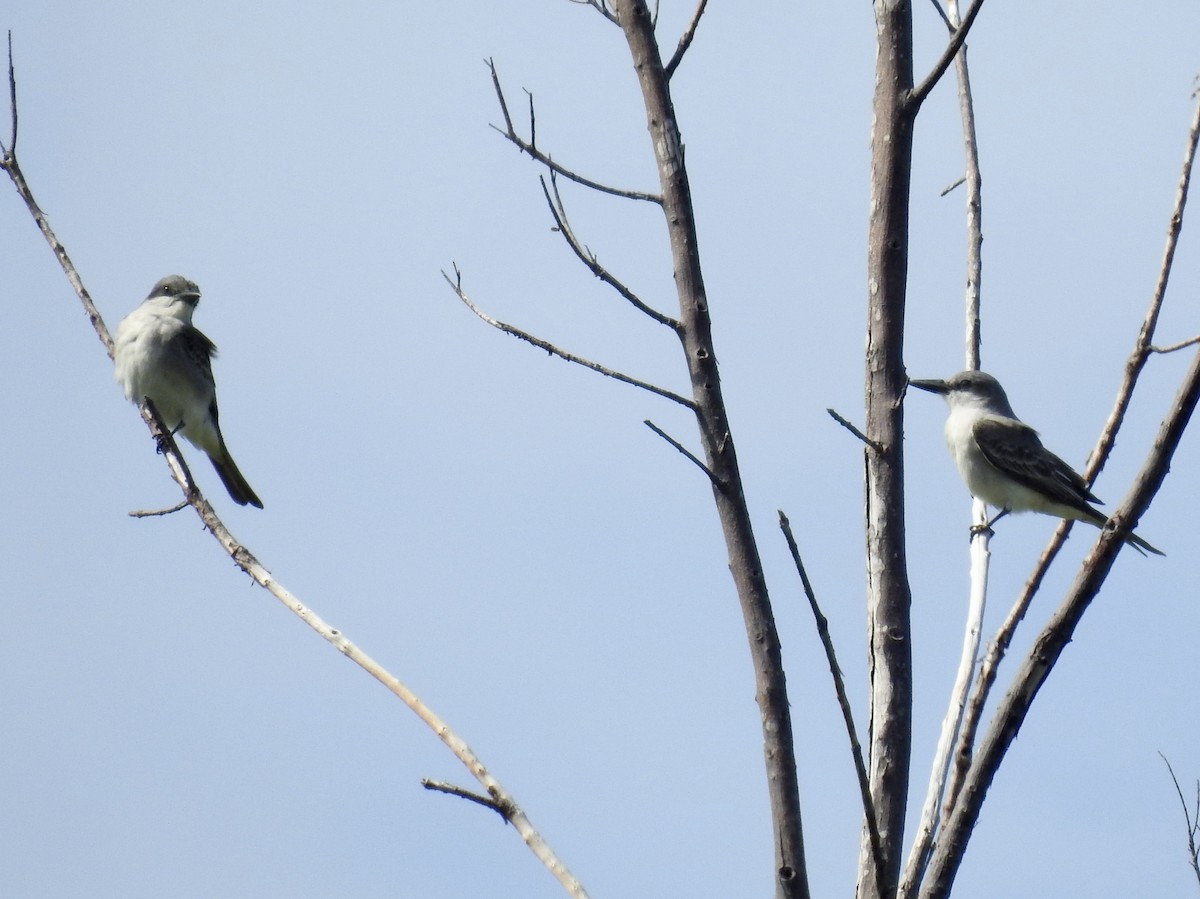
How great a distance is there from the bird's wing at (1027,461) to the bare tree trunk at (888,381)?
21.2ft

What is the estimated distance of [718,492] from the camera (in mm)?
3465

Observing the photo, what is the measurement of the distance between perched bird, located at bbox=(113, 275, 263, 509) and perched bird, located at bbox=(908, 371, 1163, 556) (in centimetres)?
553

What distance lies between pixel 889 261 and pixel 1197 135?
5.65 feet

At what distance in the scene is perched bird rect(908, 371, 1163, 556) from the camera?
397 inches

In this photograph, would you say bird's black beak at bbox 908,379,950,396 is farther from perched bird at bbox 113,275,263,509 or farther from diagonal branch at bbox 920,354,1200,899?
diagonal branch at bbox 920,354,1200,899

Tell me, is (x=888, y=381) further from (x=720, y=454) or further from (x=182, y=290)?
(x=182, y=290)

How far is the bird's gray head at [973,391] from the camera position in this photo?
11.0 m

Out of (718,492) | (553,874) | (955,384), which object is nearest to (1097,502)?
(955,384)

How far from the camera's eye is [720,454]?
3455 millimetres

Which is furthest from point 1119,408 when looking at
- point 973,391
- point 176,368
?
point 176,368

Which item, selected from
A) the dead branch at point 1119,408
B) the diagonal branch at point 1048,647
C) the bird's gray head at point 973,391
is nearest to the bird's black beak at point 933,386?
the bird's gray head at point 973,391

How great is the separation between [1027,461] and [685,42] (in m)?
7.32

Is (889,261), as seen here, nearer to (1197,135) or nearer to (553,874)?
(1197,135)

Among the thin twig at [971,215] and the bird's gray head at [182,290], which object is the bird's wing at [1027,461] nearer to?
the thin twig at [971,215]
